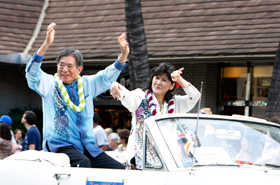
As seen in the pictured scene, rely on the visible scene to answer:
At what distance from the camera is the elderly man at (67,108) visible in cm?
424

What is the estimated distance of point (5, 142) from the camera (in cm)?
778

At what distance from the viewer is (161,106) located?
4816mm

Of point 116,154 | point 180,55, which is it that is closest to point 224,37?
point 180,55

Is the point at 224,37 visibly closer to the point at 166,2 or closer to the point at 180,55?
the point at 180,55

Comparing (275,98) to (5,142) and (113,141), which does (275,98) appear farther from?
(5,142)

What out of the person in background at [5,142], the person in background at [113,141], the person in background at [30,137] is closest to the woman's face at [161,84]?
the person in background at [5,142]

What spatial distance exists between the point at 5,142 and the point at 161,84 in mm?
4074

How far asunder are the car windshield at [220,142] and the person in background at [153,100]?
716 millimetres

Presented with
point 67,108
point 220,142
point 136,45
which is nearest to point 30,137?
point 136,45

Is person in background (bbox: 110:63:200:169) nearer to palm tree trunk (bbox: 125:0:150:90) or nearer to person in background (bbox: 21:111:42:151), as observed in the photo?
palm tree trunk (bbox: 125:0:150:90)

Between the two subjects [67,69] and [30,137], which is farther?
[30,137]

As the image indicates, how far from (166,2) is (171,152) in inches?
381

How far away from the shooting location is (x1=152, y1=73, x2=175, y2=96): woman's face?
186 inches

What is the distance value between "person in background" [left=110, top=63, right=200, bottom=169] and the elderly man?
29 cm
